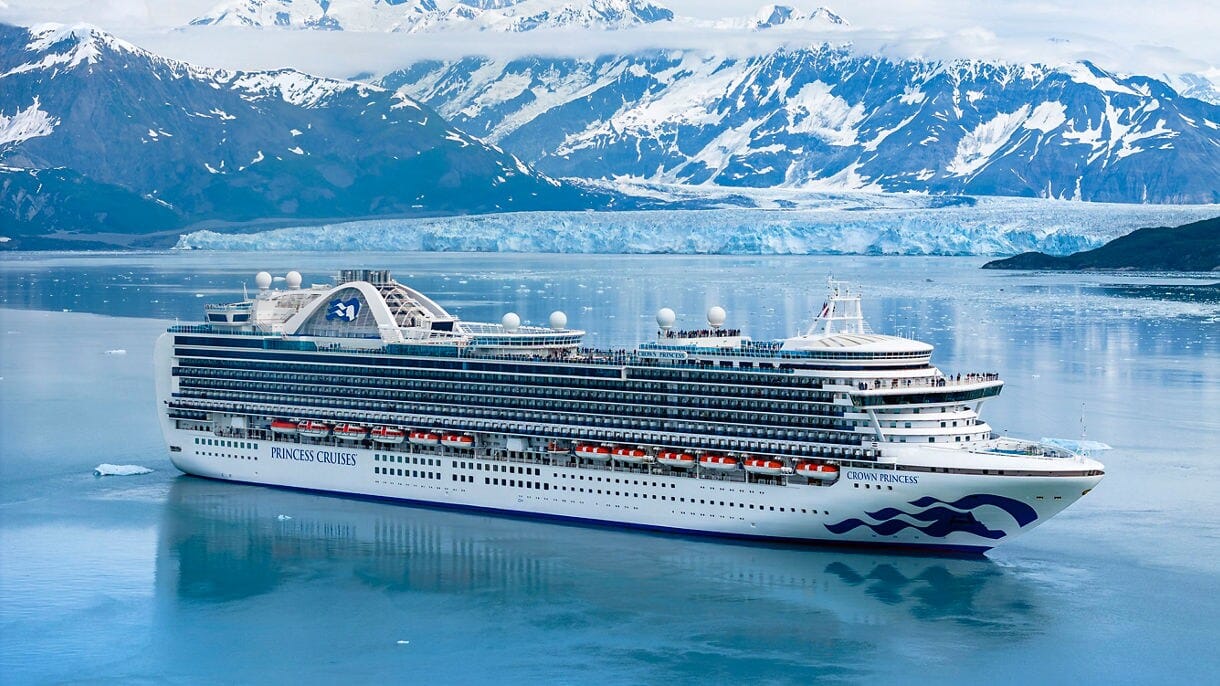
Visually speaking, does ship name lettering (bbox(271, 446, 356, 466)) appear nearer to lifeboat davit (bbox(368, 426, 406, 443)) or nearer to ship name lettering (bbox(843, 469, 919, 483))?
lifeboat davit (bbox(368, 426, 406, 443))

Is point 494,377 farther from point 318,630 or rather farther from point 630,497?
point 318,630

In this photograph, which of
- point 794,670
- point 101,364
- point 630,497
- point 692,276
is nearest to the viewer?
point 794,670

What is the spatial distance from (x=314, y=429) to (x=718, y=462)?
10.5 meters

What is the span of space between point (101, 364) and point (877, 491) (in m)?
40.8

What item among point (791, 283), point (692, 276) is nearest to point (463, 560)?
point (791, 283)

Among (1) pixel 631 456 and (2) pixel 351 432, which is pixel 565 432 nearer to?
(1) pixel 631 456

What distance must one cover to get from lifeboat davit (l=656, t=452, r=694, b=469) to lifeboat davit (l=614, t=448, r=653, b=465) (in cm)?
34

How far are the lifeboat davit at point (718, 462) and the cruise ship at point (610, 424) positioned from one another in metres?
0.04

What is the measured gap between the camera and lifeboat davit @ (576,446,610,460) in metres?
35.2

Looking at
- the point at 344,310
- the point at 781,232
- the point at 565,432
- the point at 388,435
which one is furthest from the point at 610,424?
the point at 781,232

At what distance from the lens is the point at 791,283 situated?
12319 cm

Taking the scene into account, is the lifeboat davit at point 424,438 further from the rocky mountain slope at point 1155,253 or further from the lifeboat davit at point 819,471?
the rocky mountain slope at point 1155,253

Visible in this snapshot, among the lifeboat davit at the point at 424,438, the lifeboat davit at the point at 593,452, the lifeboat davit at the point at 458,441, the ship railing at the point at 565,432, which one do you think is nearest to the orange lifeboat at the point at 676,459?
the ship railing at the point at 565,432

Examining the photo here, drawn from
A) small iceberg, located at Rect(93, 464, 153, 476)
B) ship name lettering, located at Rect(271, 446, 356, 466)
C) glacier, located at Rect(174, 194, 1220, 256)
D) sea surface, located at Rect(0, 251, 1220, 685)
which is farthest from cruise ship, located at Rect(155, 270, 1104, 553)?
glacier, located at Rect(174, 194, 1220, 256)
